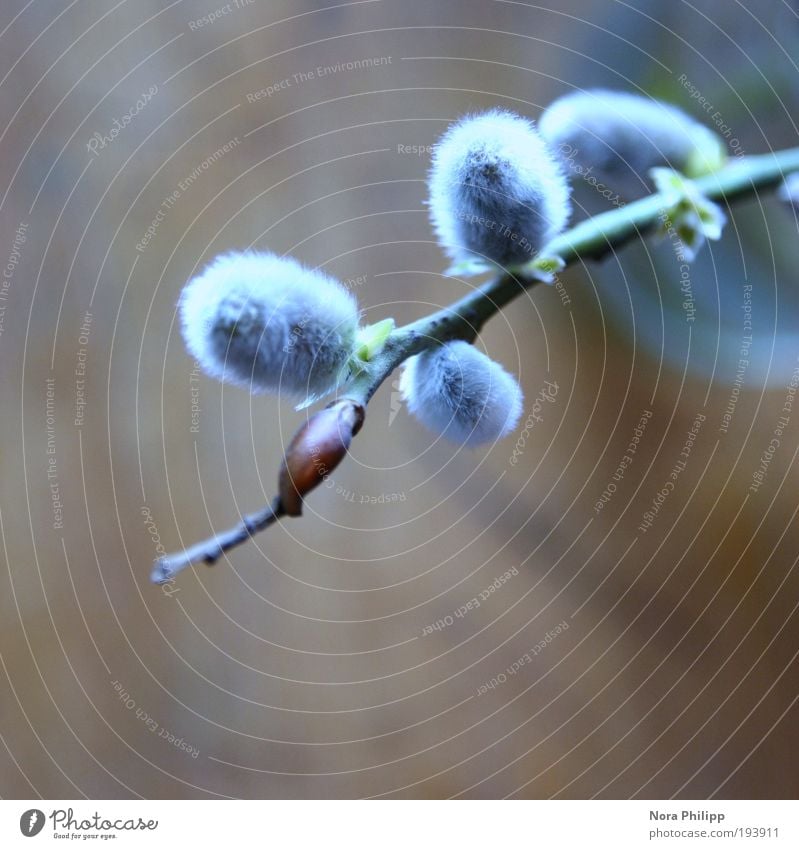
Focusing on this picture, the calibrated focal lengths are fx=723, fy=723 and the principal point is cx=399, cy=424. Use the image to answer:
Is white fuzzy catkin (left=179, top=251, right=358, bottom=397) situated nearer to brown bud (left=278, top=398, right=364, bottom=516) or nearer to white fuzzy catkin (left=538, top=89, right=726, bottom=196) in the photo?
brown bud (left=278, top=398, right=364, bottom=516)

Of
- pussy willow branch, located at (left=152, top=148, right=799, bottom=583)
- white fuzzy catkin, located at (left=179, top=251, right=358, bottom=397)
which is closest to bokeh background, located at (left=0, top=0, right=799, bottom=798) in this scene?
pussy willow branch, located at (left=152, top=148, right=799, bottom=583)

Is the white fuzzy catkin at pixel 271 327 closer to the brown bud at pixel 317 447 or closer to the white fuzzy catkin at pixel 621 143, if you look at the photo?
the brown bud at pixel 317 447

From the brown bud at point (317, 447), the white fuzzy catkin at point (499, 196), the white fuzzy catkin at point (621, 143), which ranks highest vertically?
the white fuzzy catkin at point (621, 143)

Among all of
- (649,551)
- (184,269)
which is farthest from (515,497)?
(184,269)

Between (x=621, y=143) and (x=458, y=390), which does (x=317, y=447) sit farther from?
(x=621, y=143)

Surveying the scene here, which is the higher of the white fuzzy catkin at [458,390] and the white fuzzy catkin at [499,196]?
the white fuzzy catkin at [499,196]

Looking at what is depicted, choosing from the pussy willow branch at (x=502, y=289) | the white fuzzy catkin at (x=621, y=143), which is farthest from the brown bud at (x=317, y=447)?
the white fuzzy catkin at (x=621, y=143)
